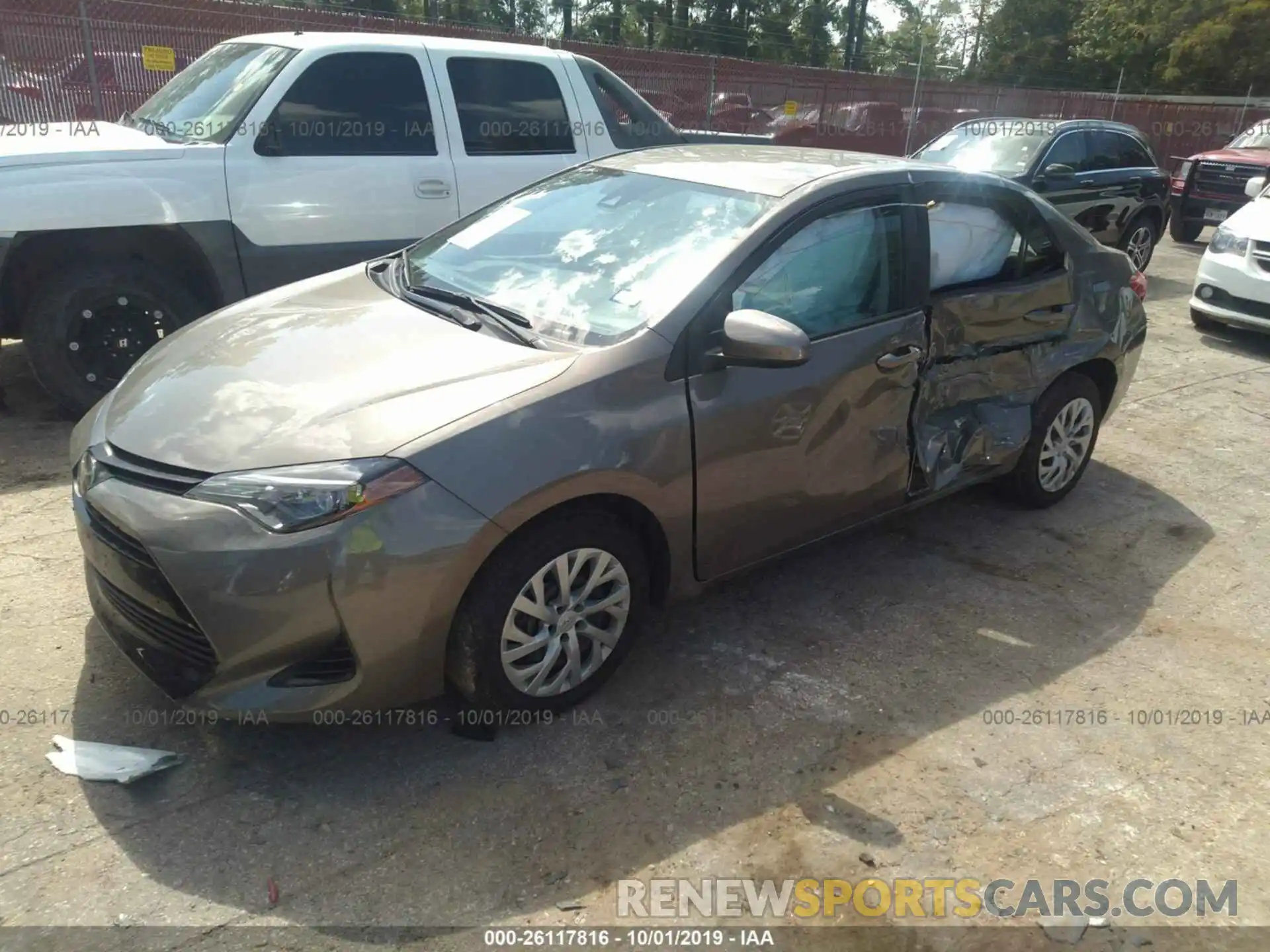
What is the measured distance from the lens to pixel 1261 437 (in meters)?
6.23

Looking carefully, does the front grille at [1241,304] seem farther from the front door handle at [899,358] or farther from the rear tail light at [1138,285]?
the front door handle at [899,358]

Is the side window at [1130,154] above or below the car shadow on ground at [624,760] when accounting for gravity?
above

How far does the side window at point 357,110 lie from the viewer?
536 cm

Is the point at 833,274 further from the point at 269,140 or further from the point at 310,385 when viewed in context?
the point at 269,140

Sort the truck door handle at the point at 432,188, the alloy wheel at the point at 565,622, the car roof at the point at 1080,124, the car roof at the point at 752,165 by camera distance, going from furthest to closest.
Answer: the car roof at the point at 1080,124
the truck door handle at the point at 432,188
the car roof at the point at 752,165
the alloy wheel at the point at 565,622

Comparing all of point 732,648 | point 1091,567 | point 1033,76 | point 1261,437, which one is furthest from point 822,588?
point 1033,76

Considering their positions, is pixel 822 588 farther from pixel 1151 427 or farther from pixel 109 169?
pixel 109 169

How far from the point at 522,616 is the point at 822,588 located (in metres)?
1.64

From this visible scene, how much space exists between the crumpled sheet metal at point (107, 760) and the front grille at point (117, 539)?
0.62 meters

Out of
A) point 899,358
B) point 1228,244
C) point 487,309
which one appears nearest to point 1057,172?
point 1228,244

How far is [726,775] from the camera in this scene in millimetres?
2947

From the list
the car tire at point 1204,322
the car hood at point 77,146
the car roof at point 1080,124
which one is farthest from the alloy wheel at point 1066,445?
the car roof at point 1080,124

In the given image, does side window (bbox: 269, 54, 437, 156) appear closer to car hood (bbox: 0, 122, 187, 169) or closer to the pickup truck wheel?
car hood (bbox: 0, 122, 187, 169)

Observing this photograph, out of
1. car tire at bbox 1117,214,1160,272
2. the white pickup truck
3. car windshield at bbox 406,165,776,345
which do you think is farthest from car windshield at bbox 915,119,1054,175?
car windshield at bbox 406,165,776,345
